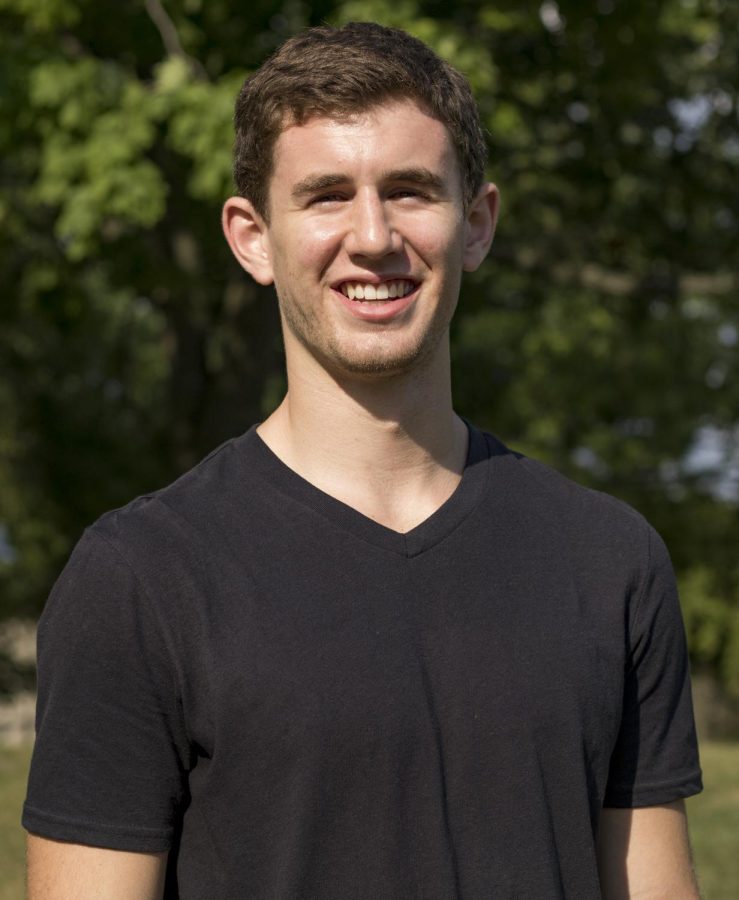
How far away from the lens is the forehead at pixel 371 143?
2.21m

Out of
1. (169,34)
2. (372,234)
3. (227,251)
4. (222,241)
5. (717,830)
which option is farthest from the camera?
(227,251)

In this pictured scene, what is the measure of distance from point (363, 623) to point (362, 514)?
0.59 ft

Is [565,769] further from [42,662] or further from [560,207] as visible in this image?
[560,207]

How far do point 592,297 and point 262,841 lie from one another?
13771mm

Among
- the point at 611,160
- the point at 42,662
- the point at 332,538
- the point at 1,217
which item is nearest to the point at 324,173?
the point at 332,538

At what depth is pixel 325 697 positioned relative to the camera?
80.9 inches

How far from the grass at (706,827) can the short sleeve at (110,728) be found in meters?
5.97

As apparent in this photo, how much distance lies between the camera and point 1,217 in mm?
10133

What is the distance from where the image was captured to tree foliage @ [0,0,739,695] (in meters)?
8.71

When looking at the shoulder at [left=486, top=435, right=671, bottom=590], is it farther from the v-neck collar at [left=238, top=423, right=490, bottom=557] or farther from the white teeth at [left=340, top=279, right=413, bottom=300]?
the white teeth at [left=340, top=279, right=413, bottom=300]

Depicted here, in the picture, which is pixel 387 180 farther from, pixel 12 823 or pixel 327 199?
pixel 12 823

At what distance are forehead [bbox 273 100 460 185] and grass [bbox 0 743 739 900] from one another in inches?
236

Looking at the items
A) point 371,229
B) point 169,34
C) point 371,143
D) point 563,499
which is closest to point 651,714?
point 563,499

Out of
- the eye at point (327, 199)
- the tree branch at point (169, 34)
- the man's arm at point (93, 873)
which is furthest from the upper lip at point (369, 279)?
the tree branch at point (169, 34)
